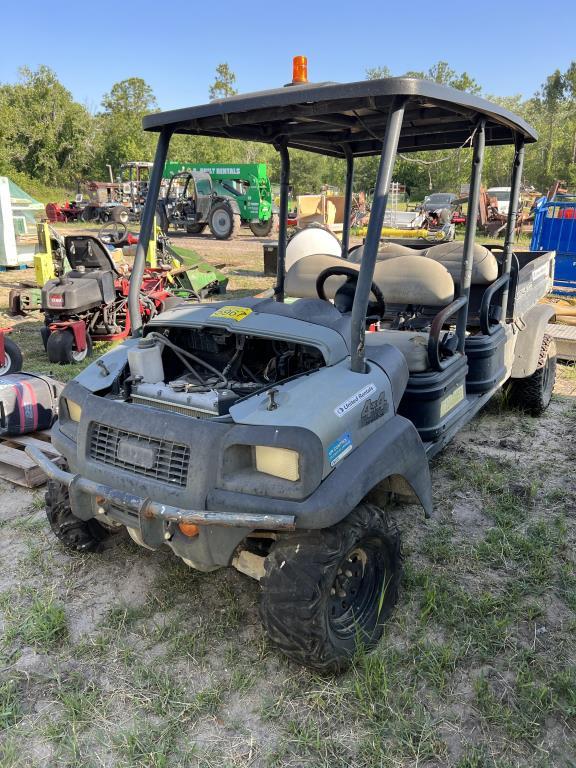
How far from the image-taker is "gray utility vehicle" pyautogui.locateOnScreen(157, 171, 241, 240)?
19875mm

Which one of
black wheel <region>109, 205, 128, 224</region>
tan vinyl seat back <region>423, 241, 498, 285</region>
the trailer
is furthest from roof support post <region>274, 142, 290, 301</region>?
black wheel <region>109, 205, 128, 224</region>

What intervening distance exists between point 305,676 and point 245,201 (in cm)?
1949

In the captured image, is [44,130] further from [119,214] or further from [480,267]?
[480,267]

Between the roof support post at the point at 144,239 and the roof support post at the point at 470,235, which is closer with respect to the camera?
the roof support post at the point at 144,239

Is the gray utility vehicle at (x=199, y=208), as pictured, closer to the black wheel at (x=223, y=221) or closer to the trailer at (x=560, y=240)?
the black wheel at (x=223, y=221)

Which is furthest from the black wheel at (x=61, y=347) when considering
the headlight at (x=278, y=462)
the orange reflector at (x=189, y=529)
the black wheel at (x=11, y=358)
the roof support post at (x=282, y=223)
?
the headlight at (x=278, y=462)

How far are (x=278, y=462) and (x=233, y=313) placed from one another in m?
0.91

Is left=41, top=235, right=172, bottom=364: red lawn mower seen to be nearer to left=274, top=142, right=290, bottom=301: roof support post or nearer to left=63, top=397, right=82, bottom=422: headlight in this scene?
left=274, top=142, right=290, bottom=301: roof support post

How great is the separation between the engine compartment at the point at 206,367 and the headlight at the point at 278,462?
35 centimetres

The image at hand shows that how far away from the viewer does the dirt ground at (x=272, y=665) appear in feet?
6.96

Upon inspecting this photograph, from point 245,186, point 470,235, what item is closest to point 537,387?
point 470,235

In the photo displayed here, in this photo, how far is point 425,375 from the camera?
10.7 feet

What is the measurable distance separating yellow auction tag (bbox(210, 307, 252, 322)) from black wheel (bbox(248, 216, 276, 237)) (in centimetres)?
1862

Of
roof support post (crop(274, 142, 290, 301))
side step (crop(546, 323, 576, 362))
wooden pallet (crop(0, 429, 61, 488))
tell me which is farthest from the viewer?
side step (crop(546, 323, 576, 362))
